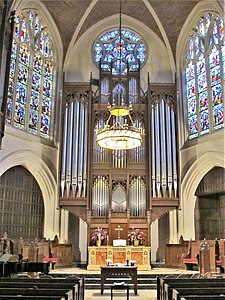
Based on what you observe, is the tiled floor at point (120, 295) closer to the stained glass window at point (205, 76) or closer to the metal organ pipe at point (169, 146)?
the metal organ pipe at point (169, 146)

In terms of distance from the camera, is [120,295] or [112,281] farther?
[112,281]

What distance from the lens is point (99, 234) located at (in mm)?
15391

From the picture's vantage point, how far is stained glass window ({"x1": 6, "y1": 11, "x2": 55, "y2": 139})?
1619 centimetres

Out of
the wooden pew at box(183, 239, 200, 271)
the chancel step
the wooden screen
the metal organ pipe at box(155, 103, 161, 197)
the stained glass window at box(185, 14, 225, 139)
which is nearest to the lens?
the chancel step

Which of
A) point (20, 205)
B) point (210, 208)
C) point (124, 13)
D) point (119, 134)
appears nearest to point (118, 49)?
point (124, 13)

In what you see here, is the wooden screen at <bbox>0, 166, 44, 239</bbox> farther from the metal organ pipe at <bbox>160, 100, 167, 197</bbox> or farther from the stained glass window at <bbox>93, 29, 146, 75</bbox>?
the stained glass window at <bbox>93, 29, 146, 75</bbox>

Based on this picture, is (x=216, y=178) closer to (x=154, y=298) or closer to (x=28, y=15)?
(x=154, y=298)

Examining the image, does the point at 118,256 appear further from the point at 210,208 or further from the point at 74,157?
the point at 210,208

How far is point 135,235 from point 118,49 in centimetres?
1008

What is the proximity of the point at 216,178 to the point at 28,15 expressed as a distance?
11605mm

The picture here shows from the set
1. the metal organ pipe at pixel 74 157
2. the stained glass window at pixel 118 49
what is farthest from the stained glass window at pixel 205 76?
the metal organ pipe at pixel 74 157

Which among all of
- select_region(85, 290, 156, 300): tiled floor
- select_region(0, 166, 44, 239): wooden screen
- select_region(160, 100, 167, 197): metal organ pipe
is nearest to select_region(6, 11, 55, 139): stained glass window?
select_region(0, 166, 44, 239): wooden screen

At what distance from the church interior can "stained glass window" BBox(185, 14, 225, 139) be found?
0.05 m

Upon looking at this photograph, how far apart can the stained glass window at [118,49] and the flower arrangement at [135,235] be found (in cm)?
865
